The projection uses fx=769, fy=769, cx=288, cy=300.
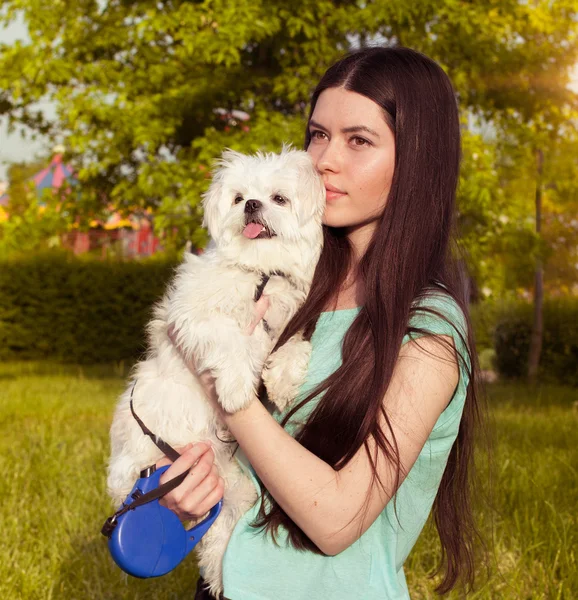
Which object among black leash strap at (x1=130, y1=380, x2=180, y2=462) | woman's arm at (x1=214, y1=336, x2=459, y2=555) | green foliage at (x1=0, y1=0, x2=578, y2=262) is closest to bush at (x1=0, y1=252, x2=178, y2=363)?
green foliage at (x1=0, y1=0, x2=578, y2=262)

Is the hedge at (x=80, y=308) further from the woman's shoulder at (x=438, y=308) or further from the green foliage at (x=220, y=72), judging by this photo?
the woman's shoulder at (x=438, y=308)

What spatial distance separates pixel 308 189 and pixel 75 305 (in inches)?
553

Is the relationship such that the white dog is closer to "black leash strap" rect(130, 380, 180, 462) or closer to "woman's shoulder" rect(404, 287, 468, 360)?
"black leash strap" rect(130, 380, 180, 462)

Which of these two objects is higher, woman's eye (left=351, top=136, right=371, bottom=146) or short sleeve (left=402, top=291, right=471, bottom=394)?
woman's eye (left=351, top=136, right=371, bottom=146)

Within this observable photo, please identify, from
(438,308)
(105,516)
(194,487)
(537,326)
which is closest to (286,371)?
(194,487)

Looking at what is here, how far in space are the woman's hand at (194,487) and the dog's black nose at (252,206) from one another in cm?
83

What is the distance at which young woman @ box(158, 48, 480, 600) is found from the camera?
1.85 meters

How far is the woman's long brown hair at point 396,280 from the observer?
1934 mm

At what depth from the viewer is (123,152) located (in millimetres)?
10055

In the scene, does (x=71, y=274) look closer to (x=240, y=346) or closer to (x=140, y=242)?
(x=140, y=242)

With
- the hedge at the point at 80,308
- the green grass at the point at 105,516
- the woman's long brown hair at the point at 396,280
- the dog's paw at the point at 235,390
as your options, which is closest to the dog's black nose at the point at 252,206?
the woman's long brown hair at the point at 396,280

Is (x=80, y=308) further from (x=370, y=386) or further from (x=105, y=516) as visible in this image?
(x=370, y=386)

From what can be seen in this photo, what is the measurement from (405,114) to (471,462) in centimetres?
112

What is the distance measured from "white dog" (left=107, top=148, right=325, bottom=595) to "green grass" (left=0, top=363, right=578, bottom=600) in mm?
989
